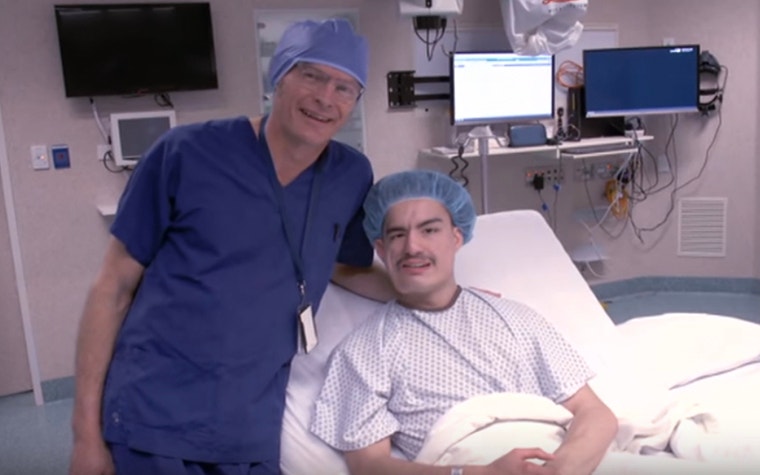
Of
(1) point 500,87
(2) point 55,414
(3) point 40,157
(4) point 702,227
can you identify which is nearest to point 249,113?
(3) point 40,157

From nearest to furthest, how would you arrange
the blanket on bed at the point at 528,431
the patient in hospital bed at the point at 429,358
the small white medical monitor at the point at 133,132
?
the blanket on bed at the point at 528,431
the patient in hospital bed at the point at 429,358
the small white medical monitor at the point at 133,132

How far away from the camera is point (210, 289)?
4.53 ft

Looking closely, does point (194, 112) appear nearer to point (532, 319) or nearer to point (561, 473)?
point (532, 319)

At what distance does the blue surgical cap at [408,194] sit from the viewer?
162cm

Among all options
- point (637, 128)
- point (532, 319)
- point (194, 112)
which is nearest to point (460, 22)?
point (637, 128)

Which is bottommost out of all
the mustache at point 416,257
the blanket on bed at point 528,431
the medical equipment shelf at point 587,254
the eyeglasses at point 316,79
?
the medical equipment shelf at point 587,254

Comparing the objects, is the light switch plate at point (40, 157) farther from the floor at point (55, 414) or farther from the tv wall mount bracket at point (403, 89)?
the tv wall mount bracket at point (403, 89)

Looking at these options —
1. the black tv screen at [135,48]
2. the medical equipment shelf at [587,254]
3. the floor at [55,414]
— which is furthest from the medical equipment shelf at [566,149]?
the black tv screen at [135,48]

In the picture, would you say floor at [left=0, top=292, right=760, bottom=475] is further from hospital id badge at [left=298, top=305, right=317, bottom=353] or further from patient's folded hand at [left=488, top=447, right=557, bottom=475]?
patient's folded hand at [left=488, top=447, right=557, bottom=475]

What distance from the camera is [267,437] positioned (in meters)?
1.45

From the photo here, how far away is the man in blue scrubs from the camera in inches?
53.6

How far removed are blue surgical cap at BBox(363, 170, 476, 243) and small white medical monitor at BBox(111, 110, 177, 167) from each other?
6.15 ft

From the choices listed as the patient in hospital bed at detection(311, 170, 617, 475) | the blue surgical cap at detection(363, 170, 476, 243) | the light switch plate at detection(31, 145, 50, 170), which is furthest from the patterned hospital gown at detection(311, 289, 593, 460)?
the light switch plate at detection(31, 145, 50, 170)

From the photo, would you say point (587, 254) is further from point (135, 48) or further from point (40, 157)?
point (40, 157)
